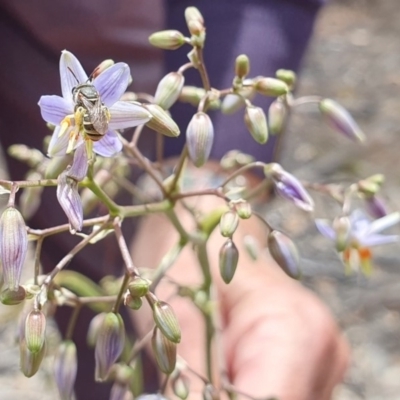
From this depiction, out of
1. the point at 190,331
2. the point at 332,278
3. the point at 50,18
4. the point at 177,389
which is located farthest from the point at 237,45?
the point at 332,278

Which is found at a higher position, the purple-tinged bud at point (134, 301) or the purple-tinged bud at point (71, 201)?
the purple-tinged bud at point (71, 201)

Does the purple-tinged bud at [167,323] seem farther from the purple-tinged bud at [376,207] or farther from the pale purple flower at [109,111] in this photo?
the purple-tinged bud at [376,207]

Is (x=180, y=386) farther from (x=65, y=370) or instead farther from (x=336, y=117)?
(x=336, y=117)

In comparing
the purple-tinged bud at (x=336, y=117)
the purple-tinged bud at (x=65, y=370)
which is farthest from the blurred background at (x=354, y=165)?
the purple-tinged bud at (x=336, y=117)

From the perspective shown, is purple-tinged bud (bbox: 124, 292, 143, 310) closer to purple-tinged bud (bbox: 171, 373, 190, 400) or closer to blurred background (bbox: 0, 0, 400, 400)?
purple-tinged bud (bbox: 171, 373, 190, 400)

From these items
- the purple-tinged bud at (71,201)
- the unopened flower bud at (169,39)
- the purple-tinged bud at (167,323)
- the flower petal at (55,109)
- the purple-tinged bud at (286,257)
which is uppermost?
the unopened flower bud at (169,39)

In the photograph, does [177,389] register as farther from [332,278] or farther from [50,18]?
[332,278]
